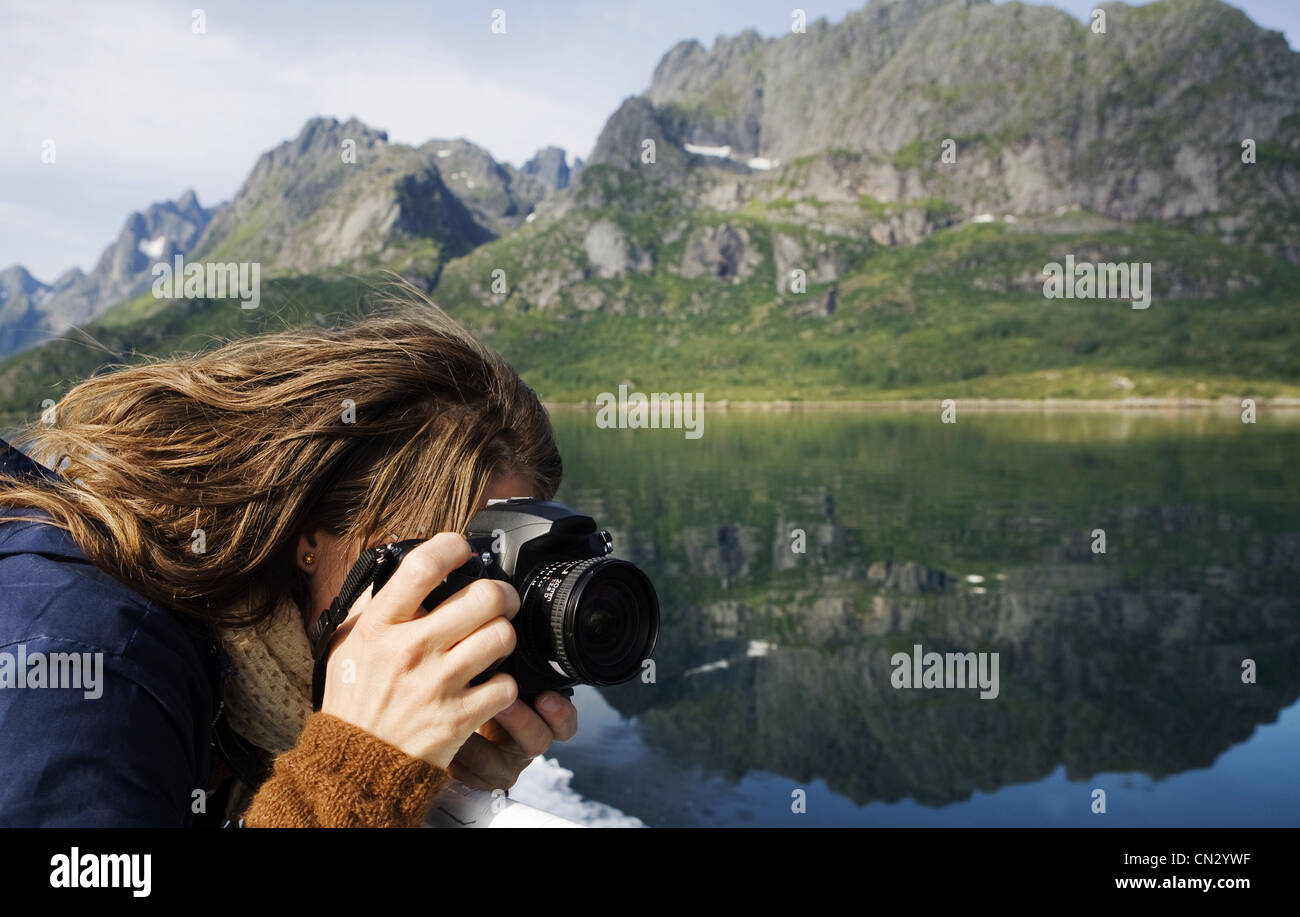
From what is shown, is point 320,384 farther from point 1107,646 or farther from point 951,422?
point 951,422

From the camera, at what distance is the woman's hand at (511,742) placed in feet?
6.43

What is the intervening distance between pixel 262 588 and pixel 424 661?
556mm

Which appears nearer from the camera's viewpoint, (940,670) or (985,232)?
(940,670)

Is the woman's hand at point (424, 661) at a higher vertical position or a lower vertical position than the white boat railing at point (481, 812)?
higher

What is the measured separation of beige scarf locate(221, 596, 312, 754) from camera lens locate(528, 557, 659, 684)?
0.55 metres

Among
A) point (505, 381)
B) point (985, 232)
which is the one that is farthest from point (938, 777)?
point (985, 232)

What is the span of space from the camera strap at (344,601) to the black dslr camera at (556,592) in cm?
4

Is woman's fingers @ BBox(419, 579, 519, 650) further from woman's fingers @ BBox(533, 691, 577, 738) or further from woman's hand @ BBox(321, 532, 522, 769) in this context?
woman's fingers @ BBox(533, 691, 577, 738)

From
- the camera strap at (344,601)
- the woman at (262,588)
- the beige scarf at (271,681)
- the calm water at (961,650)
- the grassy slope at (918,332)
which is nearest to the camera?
the woman at (262,588)

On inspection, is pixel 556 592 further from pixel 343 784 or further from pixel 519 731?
pixel 343 784

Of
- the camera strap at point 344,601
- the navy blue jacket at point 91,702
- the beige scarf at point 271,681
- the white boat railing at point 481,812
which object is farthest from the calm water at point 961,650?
the navy blue jacket at point 91,702

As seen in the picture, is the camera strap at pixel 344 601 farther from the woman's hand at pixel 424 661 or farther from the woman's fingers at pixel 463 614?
the woman's fingers at pixel 463 614
